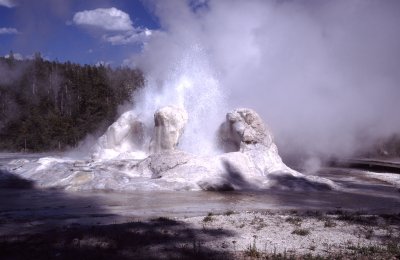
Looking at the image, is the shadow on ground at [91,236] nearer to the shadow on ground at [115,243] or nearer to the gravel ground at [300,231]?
the shadow on ground at [115,243]

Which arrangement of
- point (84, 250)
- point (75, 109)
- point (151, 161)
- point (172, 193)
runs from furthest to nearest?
point (75, 109), point (151, 161), point (172, 193), point (84, 250)

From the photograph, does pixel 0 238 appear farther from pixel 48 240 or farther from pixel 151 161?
pixel 151 161

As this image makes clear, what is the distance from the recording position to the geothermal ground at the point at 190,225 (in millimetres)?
7008

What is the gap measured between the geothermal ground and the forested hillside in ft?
76.0

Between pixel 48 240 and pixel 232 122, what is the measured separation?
41.5ft

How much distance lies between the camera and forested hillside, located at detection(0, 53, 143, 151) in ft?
125

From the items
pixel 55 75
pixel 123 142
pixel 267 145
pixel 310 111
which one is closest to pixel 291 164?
pixel 310 111

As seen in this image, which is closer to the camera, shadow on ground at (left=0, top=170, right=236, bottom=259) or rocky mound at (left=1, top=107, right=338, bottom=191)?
shadow on ground at (left=0, top=170, right=236, bottom=259)

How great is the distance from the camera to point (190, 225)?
900 cm

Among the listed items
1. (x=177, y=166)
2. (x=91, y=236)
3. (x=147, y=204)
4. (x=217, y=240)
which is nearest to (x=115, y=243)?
(x=91, y=236)

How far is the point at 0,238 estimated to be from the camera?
7.68 m

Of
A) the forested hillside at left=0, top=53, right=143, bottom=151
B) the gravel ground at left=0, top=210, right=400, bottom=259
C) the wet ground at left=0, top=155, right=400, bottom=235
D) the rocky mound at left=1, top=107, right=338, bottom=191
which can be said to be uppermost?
the forested hillside at left=0, top=53, right=143, bottom=151

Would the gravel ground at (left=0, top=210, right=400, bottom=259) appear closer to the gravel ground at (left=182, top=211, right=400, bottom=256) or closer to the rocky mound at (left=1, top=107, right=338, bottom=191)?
the gravel ground at (left=182, top=211, right=400, bottom=256)

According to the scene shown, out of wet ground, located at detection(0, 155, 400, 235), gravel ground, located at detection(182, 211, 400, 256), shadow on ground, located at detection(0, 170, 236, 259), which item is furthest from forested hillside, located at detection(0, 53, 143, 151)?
gravel ground, located at detection(182, 211, 400, 256)
